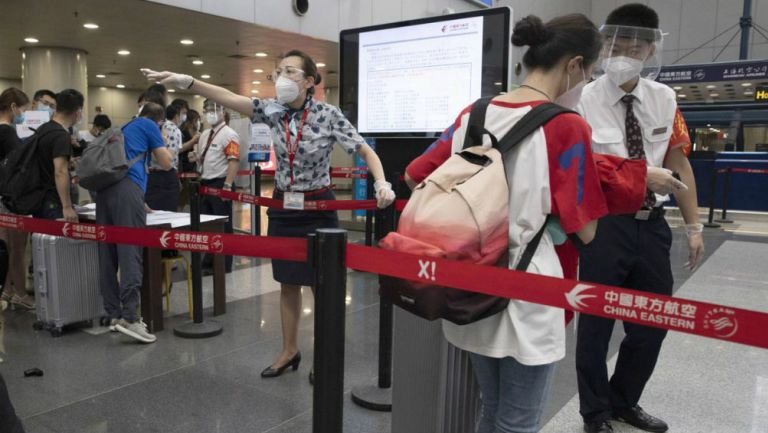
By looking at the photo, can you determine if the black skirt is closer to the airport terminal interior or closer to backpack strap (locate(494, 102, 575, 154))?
the airport terminal interior

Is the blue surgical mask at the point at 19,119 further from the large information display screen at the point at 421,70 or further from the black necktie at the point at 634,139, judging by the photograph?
the black necktie at the point at 634,139

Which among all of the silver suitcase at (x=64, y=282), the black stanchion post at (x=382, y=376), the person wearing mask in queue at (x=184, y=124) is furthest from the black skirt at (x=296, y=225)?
the person wearing mask in queue at (x=184, y=124)

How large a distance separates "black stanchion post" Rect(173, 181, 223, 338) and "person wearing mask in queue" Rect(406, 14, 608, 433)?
2.90 meters

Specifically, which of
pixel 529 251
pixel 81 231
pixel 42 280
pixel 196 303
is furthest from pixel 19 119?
pixel 529 251

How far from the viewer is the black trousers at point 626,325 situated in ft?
8.25

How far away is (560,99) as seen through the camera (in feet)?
5.38

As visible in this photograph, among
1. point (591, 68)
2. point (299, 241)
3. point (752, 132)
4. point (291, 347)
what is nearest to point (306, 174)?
point (291, 347)

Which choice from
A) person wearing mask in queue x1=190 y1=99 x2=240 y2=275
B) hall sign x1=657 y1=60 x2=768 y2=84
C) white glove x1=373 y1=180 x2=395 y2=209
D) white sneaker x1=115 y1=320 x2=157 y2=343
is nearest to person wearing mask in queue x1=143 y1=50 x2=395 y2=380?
white glove x1=373 y1=180 x2=395 y2=209

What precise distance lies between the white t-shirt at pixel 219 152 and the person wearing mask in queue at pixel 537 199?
16.2 ft

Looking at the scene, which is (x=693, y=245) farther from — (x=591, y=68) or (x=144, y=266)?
(x=144, y=266)

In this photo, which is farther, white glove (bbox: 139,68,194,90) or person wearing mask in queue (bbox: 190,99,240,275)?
person wearing mask in queue (bbox: 190,99,240,275)

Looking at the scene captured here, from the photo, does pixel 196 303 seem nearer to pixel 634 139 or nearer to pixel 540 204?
pixel 634 139

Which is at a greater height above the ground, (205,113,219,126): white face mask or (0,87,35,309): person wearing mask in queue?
(205,113,219,126): white face mask

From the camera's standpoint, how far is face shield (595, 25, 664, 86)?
7.79 feet
